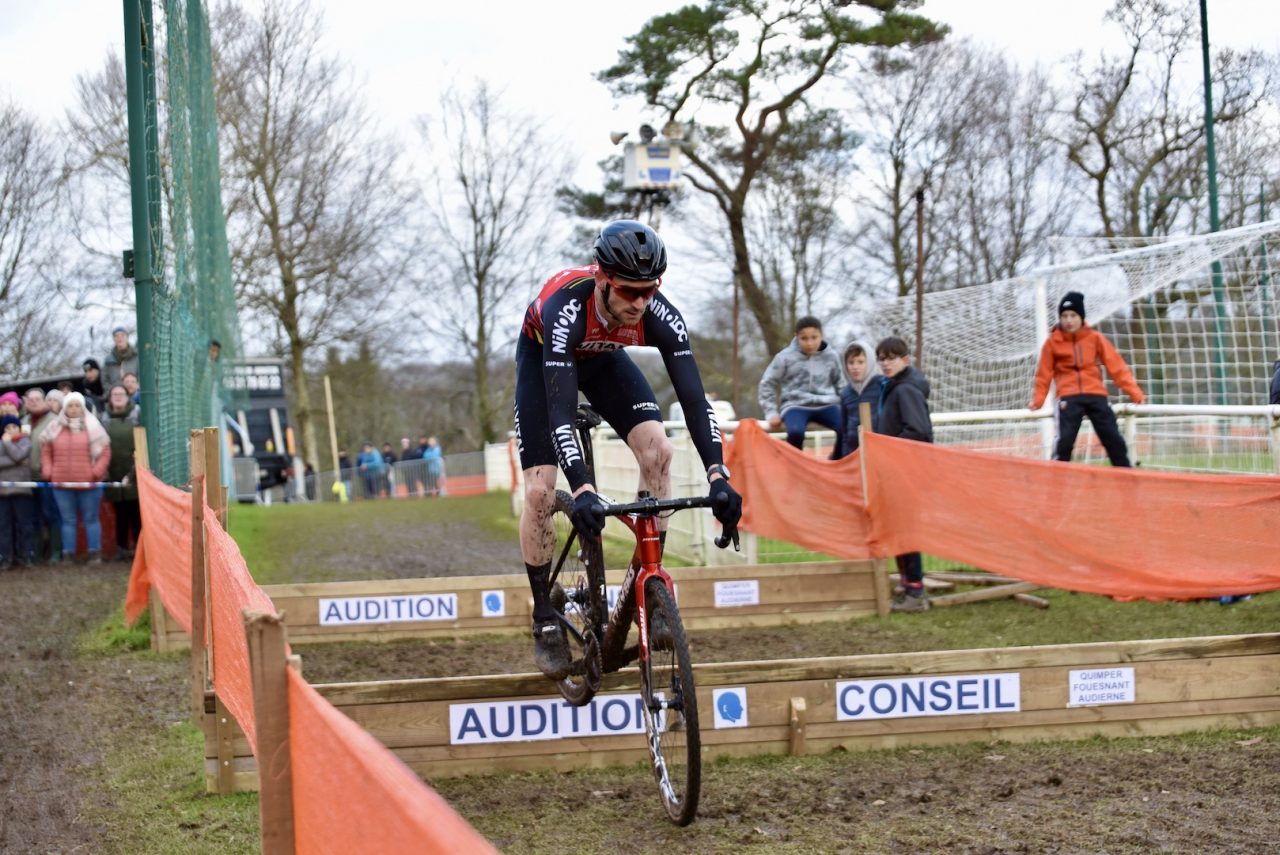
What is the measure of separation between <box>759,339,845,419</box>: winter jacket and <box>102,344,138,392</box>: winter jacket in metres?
8.82

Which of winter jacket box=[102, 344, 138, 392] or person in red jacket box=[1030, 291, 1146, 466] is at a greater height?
winter jacket box=[102, 344, 138, 392]

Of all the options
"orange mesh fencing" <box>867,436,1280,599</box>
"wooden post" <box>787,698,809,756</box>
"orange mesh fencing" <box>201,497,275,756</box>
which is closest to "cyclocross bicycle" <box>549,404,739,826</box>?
"wooden post" <box>787,698,809,756</box>

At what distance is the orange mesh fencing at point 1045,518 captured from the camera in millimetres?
7016

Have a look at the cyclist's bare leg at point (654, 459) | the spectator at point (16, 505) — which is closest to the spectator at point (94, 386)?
the spectator at point (16, 505)

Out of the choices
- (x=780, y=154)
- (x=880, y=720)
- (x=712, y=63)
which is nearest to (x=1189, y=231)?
(x=780, y=154)

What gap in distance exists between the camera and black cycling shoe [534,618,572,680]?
5398 mm

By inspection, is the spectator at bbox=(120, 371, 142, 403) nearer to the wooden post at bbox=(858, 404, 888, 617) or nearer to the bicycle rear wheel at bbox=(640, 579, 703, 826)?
the wooden post at bbox=(858, 404, 888, 617)

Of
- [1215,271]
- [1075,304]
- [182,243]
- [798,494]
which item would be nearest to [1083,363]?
[1075,304]

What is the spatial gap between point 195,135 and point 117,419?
3.52 metres

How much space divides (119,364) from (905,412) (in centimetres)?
1138

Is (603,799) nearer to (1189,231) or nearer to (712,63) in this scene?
(712,63)

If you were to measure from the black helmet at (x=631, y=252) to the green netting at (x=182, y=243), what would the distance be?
5918mm

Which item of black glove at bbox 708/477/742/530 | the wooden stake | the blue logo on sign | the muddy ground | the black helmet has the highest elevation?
the black helmet

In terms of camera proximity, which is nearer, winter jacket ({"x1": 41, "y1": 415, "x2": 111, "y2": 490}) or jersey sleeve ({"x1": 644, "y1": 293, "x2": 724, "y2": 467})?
jersey sleeve ({"x1": 644, "y1": 293, "x2": 724, "y2": 467})
